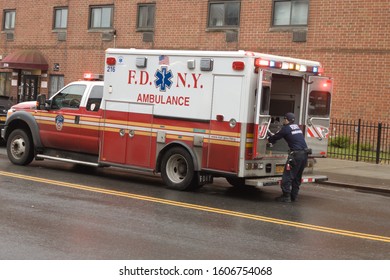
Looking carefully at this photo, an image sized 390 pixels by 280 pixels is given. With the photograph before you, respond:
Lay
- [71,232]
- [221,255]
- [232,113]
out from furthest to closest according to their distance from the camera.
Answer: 1. [232,113]
2. [71,232]
3. [221,255]

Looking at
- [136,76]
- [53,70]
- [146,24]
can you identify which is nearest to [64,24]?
[53,70]

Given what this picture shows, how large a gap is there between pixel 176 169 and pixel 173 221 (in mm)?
3198

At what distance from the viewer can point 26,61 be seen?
28.3 m

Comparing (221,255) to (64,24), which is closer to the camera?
(221,255)

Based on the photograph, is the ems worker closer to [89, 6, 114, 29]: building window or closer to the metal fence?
the metal fence

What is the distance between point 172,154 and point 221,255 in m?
4.97

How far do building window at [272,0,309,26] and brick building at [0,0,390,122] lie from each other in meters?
0.03

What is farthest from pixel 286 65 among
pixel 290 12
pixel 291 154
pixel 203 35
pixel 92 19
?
pixel 92 19

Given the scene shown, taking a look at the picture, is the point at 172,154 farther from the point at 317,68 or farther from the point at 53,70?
the point at 53,70

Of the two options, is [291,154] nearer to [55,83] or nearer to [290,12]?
[290,12]

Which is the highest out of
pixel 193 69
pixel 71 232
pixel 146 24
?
pixel 146 24

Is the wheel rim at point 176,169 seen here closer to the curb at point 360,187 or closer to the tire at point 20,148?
the tire at point 20,148

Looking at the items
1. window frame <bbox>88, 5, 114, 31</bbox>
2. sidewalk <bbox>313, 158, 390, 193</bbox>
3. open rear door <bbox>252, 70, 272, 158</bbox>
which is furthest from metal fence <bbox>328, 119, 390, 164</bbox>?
window frame <bbox>88, 5, 114, 31</bbox>

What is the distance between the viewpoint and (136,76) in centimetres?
1177
